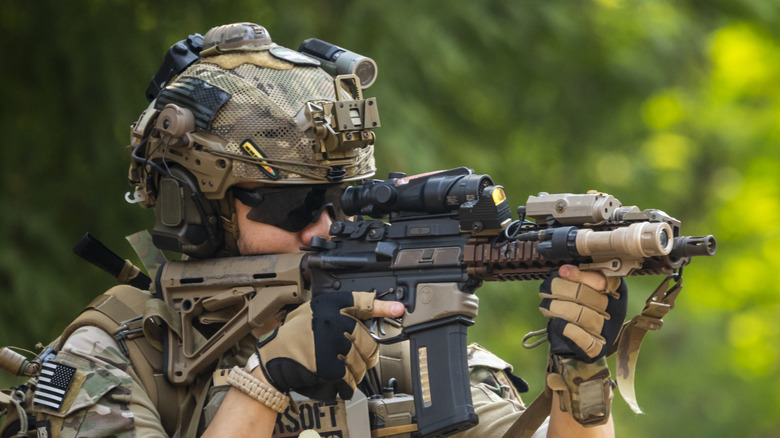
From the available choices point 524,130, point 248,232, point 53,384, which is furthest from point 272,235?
point 524,130

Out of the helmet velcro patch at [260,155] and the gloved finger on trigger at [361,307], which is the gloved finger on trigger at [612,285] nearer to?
the gloved finger on trigger at [361,307]

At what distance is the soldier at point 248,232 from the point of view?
442 centimetres

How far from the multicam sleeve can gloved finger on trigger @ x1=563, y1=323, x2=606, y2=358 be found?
5.49 feet

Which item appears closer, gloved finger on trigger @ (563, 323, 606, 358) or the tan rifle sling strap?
gloved finger on trigger @ (563, 323, 606, 358)

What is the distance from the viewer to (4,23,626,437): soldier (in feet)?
14.5

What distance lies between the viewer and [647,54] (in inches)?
380

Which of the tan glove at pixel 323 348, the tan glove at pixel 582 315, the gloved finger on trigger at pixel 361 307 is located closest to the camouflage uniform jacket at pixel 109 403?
the tan glove at pixel 323 348

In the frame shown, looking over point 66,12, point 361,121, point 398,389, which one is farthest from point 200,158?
point 66,12

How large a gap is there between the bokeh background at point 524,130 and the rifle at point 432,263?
2.49 meters

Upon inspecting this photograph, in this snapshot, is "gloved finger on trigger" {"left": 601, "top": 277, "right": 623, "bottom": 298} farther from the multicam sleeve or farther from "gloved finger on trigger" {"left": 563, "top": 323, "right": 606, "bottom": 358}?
the multicam sleeve

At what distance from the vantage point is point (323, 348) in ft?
14.3

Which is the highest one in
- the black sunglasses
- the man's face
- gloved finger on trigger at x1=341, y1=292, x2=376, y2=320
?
the black sunglasses

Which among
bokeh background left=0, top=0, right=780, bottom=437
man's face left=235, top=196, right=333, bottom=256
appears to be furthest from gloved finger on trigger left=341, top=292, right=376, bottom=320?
bokeh background left=0, top=0, right=780, bottom=437

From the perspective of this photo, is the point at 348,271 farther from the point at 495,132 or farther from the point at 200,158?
the point at 495,132
